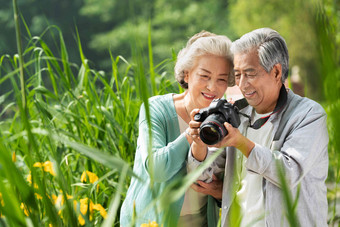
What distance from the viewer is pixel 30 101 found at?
239 centimetres

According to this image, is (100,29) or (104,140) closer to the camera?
(104,140)

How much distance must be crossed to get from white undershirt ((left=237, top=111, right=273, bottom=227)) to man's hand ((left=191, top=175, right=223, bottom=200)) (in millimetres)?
127

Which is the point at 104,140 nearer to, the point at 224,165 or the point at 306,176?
the point at 224,165

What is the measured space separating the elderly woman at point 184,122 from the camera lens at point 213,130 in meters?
0.17

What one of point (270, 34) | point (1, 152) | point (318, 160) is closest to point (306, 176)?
point (318, 160)

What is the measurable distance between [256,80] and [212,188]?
0.40 metres

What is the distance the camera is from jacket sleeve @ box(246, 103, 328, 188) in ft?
4.29

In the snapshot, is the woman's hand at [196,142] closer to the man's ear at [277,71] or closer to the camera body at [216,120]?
the camera body at [216,120]

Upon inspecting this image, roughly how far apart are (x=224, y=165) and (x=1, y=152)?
1.13m

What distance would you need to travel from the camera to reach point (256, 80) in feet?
4.65

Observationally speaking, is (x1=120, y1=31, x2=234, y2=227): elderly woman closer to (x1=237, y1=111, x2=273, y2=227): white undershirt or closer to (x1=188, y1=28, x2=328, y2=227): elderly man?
(x1=188, y1=28, x2=328, y2=227): elderly man

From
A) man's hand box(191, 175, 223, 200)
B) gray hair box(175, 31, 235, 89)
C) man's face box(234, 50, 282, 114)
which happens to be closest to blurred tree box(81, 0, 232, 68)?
gray hair box(175, 31, 235, 89)

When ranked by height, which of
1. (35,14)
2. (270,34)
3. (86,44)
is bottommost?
(86,44)

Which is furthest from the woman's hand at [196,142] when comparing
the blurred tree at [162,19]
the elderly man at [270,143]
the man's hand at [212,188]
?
the blurred tree at [162,19]
